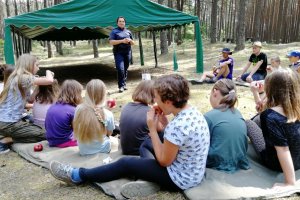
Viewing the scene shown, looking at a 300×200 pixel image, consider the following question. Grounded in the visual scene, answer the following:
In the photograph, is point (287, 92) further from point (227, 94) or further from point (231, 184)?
point (231, 184)

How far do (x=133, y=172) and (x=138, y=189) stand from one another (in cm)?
14

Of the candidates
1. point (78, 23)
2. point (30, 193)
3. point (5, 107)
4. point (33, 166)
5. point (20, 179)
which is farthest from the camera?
point (78, 23)

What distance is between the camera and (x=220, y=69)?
23.4ft

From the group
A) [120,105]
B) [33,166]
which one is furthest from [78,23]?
[33,166]

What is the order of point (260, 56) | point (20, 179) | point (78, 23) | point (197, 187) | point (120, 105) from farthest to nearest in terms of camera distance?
point (78, 23) < point (260, 56) < point (120, 105) < point (20, 179) < point (197, 187)

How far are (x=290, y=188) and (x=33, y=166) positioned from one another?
8.18ft

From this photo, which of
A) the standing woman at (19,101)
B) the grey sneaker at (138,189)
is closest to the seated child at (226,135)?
the grey sneaker at (138,189)

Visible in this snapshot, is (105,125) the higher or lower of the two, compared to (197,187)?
higher

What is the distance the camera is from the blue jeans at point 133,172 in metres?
2.58

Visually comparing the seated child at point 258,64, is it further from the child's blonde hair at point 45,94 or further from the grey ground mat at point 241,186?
the child's blonde hair at point 45,94

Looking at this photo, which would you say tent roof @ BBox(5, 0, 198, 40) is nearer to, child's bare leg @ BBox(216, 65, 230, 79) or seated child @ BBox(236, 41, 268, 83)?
child's bare leg @ BBox(216, 65, 230, 79)

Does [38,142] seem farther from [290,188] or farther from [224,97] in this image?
[290,188]

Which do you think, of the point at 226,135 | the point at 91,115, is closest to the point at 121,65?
the point at 91,115

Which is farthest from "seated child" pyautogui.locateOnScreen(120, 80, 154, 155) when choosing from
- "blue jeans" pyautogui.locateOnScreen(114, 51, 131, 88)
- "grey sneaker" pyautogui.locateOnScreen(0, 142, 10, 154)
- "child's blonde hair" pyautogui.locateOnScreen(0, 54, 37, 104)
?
"blue jeans" pyautogui.locateOnScreen(114, 51, 131, 88)
